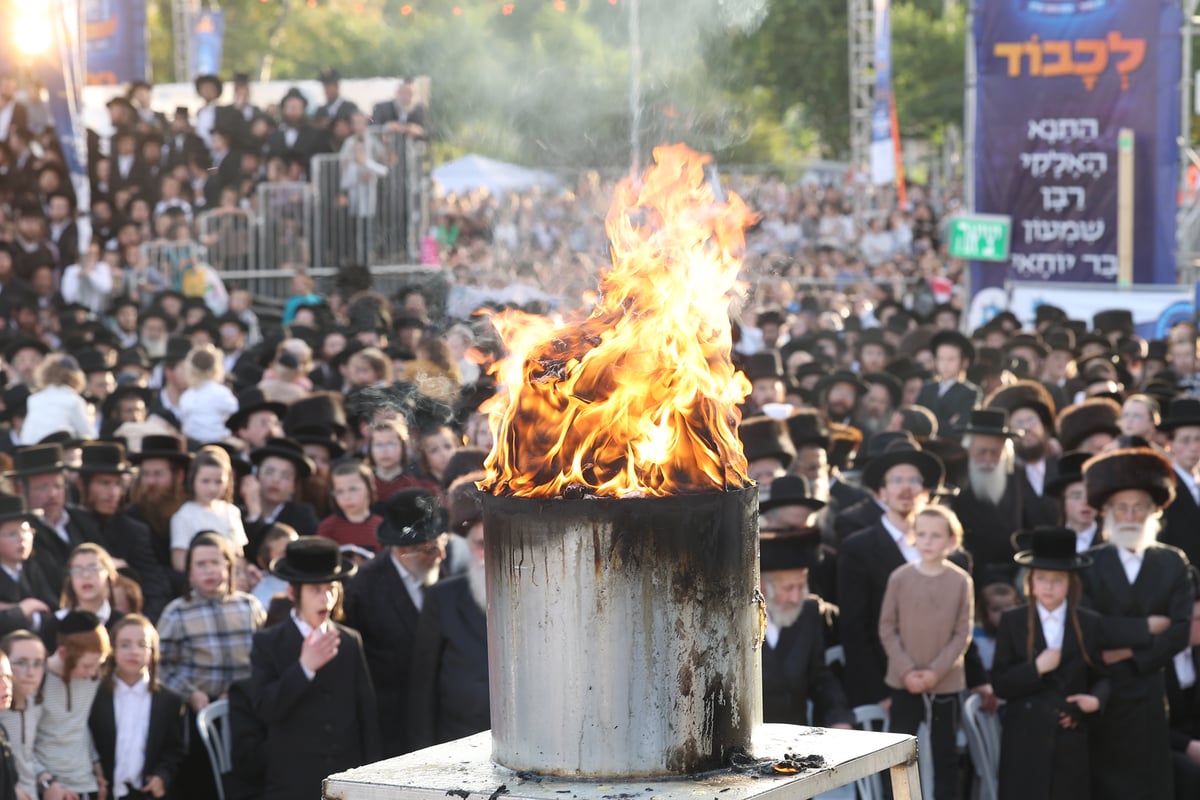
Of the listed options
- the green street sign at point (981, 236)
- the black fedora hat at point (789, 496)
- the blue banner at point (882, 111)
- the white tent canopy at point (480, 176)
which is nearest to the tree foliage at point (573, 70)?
the white tent canopy at point (480, 176)

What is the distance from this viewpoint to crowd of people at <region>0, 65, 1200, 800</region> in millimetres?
8141

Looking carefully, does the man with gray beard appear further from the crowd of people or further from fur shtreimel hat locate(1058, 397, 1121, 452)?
fur shtreimel hat locate(1058, 397, 1121, 452)

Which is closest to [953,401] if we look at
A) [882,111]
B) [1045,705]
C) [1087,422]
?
[1087,422]

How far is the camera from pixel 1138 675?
8938 mm

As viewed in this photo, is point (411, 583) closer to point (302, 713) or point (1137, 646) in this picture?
point (302, 713)

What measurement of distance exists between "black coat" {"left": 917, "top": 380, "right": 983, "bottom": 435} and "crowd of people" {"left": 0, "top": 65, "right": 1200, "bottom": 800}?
0.04 meters

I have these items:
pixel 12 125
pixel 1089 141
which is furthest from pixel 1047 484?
pixel 12 125

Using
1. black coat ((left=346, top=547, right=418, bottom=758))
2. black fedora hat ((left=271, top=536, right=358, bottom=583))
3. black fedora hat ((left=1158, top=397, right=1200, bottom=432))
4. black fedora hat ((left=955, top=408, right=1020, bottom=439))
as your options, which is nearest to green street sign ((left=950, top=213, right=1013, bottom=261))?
black fedora hat ((left=955, top=408, right=1020, bottom=439))

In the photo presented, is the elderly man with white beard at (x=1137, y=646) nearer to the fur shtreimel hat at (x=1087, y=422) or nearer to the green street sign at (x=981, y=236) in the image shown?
the fur shtreimel hat at (x=1087, y=422)

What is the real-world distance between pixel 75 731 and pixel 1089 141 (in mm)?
15860

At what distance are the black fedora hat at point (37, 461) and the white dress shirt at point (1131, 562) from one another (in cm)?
537

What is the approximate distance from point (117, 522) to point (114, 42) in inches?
846

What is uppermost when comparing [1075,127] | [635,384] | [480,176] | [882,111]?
[882,111]

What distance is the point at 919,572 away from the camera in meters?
9.10
